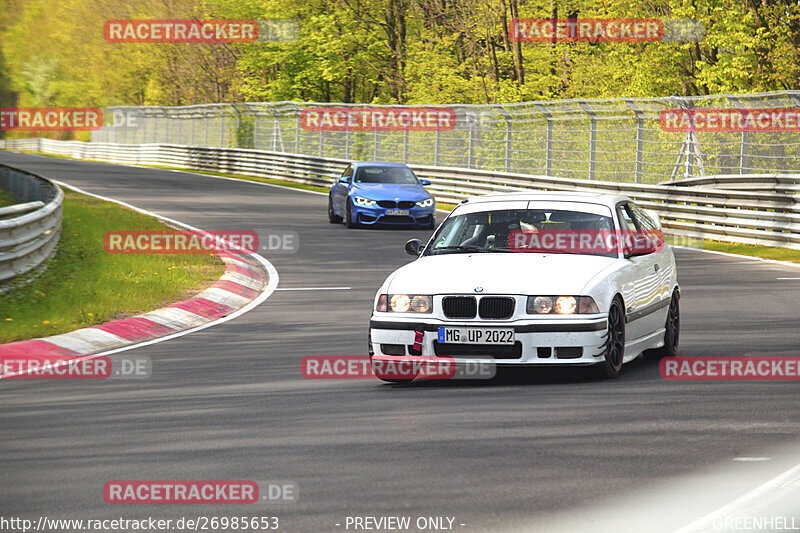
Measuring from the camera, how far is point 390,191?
2684cm

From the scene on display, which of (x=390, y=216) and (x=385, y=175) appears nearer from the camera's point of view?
(x=390, y=216)

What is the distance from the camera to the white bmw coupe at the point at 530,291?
8.99 m

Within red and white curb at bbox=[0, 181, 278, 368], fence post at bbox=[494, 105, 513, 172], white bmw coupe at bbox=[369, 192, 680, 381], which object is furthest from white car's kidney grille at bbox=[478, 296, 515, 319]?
fence post at bbox=[494, 105, 513, 172]

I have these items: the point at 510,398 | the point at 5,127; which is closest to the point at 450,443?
the point at 510,398

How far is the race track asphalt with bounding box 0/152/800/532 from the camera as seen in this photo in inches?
235

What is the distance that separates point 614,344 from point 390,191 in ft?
58.0

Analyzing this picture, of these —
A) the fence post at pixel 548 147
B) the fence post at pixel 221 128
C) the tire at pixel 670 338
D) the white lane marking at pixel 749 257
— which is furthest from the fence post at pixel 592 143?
the fence post at pixel 221 128

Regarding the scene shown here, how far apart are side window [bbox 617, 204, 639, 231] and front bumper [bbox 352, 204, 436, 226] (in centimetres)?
1535

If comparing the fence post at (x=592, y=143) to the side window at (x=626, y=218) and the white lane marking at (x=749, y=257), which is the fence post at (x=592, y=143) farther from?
the side window at (x=626, y=218)

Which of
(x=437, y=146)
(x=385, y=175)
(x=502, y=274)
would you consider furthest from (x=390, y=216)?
(x=502, y=274)

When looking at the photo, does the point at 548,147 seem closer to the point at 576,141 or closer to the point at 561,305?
the point at 576,141

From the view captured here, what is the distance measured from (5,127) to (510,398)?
104 meters

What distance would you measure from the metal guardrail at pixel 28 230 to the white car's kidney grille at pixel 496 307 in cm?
688

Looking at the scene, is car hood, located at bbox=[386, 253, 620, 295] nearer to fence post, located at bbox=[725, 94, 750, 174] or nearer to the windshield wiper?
the windshield wiper
